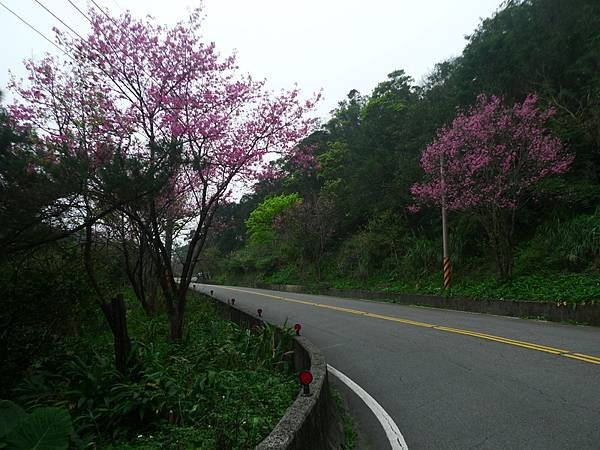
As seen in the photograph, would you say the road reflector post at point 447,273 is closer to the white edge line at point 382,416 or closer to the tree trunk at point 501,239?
the tree trunk at point 501,239

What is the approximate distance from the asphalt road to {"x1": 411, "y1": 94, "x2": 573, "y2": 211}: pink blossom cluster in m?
5.81

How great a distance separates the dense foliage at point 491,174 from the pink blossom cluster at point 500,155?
2.1 inches

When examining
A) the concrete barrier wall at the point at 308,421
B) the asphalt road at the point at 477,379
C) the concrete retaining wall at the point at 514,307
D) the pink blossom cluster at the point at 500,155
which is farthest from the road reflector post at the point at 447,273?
the concrete barrier wall at the point at 308,421

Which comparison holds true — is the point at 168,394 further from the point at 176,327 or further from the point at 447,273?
the point at 447,273

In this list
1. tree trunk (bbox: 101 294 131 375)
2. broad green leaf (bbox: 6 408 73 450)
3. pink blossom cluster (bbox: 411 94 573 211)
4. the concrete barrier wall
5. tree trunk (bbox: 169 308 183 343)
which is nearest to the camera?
broad green leaf (bbox: 6 408 73 450)

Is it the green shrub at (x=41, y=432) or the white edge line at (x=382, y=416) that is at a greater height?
the green shrub at (x=41, y=432)

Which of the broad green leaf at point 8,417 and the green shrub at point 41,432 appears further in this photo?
the broad green leaf at point 8,417

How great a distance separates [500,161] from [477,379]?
12.3 metres

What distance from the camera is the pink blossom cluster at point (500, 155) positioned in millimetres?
16656

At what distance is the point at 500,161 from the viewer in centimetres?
1717

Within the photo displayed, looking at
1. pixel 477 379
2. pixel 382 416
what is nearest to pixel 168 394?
pixel 382 416

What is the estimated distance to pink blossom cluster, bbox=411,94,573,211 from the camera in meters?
16.7

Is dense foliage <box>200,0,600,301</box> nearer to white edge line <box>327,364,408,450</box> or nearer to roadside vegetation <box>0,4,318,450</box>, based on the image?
roadside vegetation <box>0,4,318,450</box>

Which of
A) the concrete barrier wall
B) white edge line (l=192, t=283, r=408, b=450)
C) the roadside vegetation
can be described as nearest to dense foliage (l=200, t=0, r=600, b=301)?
the roadside vegetation
